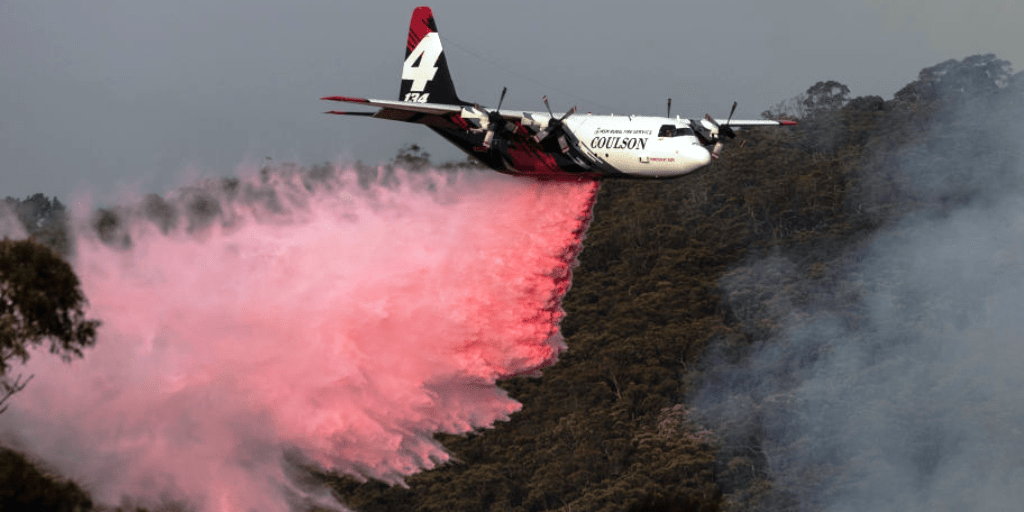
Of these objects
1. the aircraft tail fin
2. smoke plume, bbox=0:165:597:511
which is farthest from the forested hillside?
smoke plume, bbox=0:165:597:511

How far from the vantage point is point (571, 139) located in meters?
43.1

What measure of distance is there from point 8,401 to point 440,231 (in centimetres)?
1171

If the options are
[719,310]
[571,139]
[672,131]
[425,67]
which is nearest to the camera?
[672,131]

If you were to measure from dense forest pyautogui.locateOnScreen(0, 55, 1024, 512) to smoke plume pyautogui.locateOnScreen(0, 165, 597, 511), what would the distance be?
1974cm

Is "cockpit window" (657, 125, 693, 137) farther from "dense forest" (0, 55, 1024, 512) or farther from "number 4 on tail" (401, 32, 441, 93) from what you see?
"dense forest" (0, 55, 1024, 512)

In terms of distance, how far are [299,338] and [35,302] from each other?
1310cm

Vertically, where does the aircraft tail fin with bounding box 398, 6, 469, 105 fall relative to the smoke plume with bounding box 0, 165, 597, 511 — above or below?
above

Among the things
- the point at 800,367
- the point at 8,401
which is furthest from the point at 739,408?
the point at 8,401

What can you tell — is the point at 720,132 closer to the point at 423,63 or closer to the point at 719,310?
the point at 423,63

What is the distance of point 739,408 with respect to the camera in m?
75.3

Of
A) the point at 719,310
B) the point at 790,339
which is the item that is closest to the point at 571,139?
the point at 790,339

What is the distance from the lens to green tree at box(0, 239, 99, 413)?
30891mm

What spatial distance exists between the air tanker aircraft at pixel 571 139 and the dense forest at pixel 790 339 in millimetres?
20222

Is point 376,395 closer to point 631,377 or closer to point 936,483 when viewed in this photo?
point 936,483
